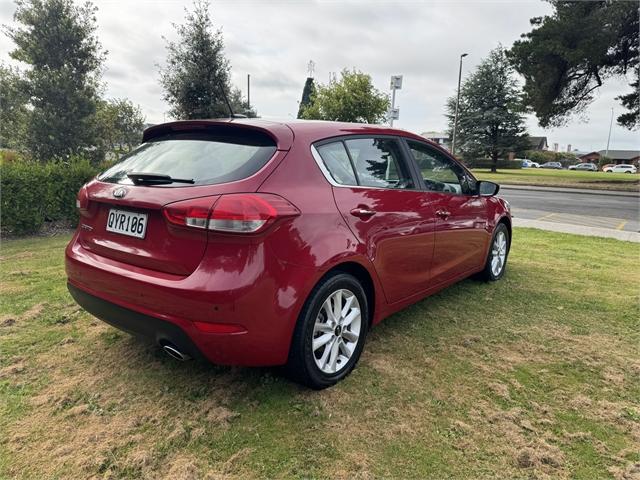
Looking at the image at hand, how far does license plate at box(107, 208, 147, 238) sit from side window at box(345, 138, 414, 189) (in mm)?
1373

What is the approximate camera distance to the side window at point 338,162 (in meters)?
2.68

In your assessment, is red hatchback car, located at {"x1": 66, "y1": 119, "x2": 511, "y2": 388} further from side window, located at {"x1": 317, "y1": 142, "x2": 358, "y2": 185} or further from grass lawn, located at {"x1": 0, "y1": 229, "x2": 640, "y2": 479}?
grass lawn, located at {"x1": 0, "y1": 229, "x2": 640, "y2": 479}

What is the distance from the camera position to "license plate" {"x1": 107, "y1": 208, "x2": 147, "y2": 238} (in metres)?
2.38

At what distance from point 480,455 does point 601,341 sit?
1.99 meters

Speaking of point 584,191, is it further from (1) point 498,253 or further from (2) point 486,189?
(2) point 486,189

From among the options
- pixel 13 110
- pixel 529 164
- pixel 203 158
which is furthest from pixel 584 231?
pixel 529 164

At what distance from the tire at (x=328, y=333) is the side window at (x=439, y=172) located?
4.38 ft

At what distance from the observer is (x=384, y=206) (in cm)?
295

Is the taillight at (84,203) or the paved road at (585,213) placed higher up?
the taillight at (84,203)

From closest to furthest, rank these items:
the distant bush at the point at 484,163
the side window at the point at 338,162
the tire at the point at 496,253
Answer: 1. the side window at the point at 338,162
2. the tire at the point at 496,253
3. the distant bush at the point at 484,163

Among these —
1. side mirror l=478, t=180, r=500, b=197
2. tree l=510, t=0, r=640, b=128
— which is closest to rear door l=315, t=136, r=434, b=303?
side mirror l=478, t=180, r=500, b=197

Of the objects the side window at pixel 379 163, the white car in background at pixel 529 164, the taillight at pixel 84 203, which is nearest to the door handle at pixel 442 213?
the side window at pixel 379 163

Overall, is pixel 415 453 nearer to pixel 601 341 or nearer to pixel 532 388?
pixel 532 388

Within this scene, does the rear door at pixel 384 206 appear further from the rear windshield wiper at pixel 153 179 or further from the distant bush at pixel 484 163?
the distant bush at pixel 484 163
